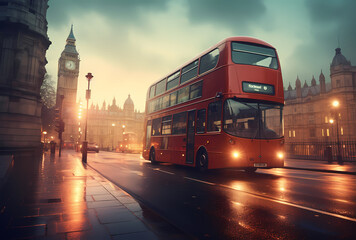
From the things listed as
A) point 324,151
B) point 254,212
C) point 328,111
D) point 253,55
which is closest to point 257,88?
point 253,55

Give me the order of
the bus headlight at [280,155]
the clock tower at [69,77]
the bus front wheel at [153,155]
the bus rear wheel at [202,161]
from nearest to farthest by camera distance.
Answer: the bus headlight at [280,155] → the bus rear wheel at [202,161] → the bus front wheel at [153,155] → the clock tower at [69,77]

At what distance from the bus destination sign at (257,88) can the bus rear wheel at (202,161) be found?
9.79 feet

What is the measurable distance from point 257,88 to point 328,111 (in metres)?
57.9

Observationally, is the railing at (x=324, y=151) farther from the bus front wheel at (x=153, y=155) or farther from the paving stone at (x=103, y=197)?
the paving stone at (x=103, y=197)

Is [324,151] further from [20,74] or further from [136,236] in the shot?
[20,74]

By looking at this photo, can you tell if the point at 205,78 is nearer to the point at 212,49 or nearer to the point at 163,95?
the point at 212,49

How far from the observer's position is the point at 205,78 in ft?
31.7

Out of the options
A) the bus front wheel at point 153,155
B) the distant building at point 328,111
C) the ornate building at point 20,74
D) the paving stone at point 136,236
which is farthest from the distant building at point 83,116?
the paving stone at point 136,236

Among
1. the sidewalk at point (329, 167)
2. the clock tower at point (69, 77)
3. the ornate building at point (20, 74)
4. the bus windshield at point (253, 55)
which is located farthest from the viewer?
the clock tower at point (69, 77)

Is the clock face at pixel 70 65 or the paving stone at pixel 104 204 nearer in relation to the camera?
the paving stone at pixel 104 204

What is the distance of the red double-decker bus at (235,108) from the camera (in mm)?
8203

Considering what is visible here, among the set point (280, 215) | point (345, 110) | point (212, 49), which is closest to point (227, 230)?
point (280, 215)

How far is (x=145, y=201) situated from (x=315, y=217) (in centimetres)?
303

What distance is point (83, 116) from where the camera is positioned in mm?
112000
